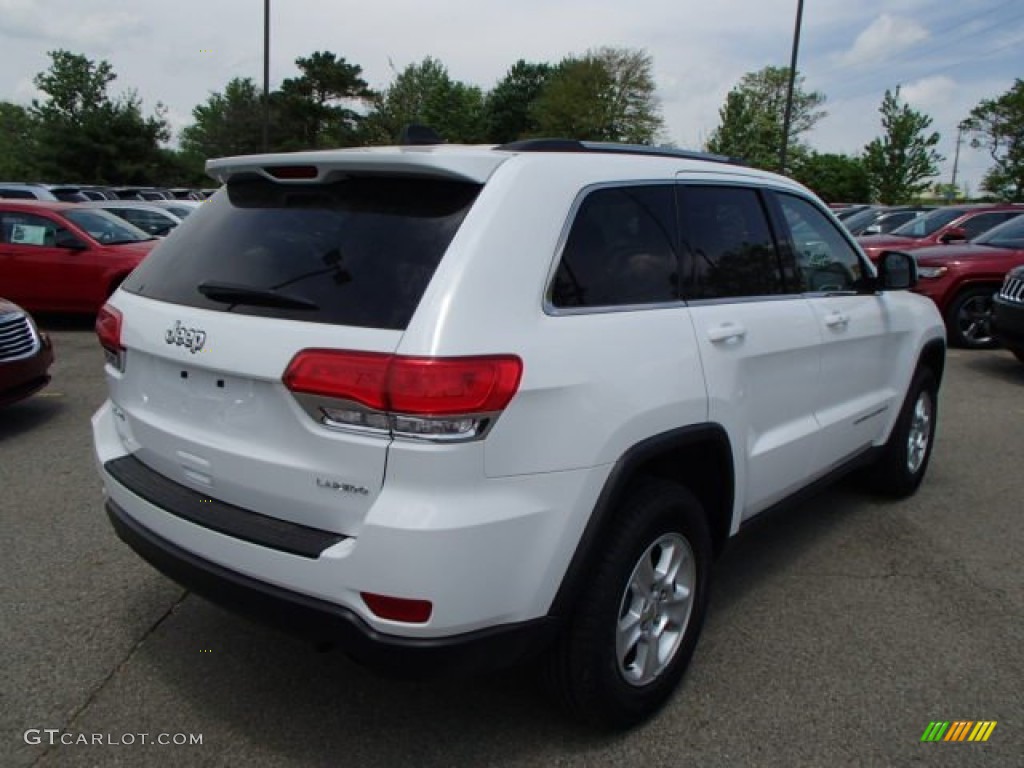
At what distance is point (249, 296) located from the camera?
2260mm

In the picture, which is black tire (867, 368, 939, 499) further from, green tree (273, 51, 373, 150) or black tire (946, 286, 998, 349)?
green tree (273, 51, 373, 150)

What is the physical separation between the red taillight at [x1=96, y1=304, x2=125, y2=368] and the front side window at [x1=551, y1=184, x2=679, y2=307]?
1499 millimetres

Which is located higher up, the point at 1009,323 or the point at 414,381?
the point at 414,381

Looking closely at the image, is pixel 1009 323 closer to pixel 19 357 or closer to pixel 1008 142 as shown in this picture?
pixel 19 357

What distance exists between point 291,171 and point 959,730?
2.76m

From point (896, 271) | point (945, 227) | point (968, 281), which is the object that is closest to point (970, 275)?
point (968, 281)

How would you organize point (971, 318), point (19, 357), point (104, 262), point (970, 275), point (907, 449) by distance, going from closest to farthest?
point (907, 449), point (19, 357), point (970, 275), point (971, 318), point (104, 262)

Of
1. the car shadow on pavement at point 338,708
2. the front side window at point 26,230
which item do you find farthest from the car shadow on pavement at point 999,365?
the front side window at point 26,230

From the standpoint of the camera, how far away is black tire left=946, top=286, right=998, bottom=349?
9.77m

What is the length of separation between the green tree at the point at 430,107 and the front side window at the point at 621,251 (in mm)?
64024

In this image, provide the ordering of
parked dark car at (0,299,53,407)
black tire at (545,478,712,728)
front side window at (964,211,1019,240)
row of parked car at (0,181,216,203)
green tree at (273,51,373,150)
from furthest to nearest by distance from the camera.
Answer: green tree at (273,51,373,150)
row of parked car at (0,181,216,203)
front side window at (964,211,1019,240)
parked dark car at (0,299,53,407)
black tire at (545,478,712,728)

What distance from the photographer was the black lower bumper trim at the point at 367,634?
78.8 inches

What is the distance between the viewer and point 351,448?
1.98 metres

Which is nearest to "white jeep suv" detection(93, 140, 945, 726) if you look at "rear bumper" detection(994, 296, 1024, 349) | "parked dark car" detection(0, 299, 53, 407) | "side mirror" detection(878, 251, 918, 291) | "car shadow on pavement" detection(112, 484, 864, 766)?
"car shadow on pavement" detection(112, 484, 864, 766)
